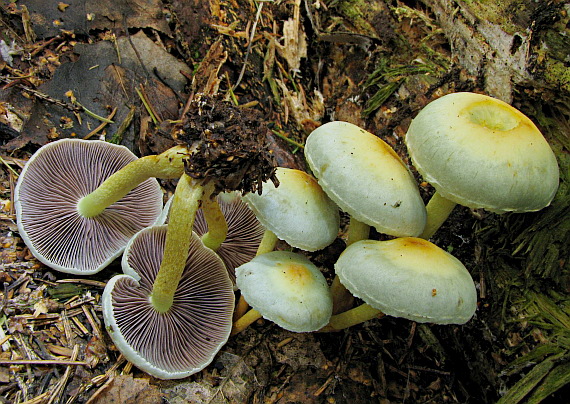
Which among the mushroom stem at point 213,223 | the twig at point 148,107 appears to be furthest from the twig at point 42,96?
the mushroom stem at point 213,223

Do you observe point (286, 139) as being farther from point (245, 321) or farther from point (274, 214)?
point (245, 321)

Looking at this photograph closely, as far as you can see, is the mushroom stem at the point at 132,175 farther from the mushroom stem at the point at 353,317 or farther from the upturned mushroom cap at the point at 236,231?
the mushroom stem at the point at 353,317

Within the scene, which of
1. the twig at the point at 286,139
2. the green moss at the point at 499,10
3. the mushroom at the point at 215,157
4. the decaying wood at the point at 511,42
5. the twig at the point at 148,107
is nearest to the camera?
the mushroom at the point at 215,157

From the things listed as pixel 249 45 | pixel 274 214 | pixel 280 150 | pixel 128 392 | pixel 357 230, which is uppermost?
pixel 249 45

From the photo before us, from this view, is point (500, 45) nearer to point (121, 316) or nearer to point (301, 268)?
point (301, 268)

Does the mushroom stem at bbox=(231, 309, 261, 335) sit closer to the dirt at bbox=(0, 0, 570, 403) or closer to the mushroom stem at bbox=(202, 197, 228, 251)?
the dirt at bbox=(0, 0, 570, 403)

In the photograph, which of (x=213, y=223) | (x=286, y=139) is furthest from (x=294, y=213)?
(x=286, y=139)
